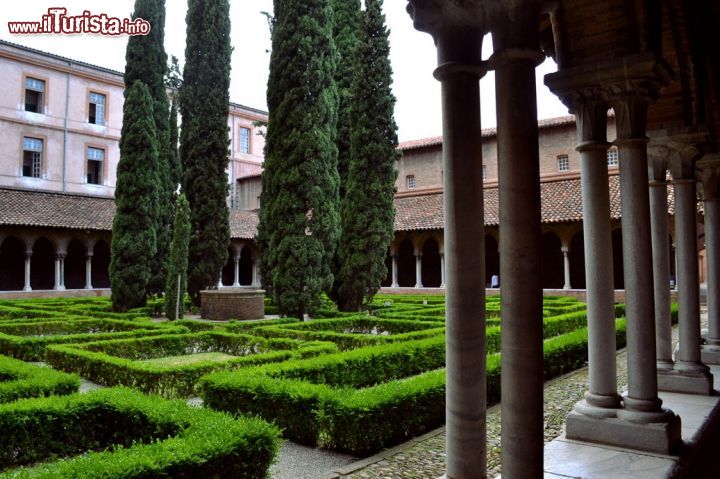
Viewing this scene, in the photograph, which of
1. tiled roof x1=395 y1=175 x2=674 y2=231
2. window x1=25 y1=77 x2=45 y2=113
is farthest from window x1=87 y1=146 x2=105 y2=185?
tiled roof x1=395 y1=175 x2=674 y2=231

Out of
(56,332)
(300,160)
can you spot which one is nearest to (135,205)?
(300,160)

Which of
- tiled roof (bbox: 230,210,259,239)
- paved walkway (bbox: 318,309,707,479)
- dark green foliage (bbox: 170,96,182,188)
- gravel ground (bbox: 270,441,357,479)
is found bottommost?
gravel ground (bbox: 270,441,357,479)

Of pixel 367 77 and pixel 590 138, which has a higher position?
pixel 367 77

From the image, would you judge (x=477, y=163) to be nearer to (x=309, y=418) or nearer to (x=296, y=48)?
(x=309, y=418)

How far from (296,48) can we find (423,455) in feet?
45.9

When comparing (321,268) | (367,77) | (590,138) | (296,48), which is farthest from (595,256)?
(367,77)

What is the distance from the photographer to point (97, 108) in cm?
3403

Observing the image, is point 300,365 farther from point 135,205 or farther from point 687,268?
point 135,205

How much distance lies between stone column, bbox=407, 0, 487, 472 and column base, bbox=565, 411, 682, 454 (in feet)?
6.28

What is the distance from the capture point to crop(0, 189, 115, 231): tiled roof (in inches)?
936

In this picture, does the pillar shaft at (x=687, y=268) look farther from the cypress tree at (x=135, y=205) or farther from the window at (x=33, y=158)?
the window at (x=33, y=158)

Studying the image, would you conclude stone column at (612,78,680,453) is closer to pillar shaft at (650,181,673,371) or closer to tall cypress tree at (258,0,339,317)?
pillar shaft at (650,181,673,371)

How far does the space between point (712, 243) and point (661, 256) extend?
6.97 feet

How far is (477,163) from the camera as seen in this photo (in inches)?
131
